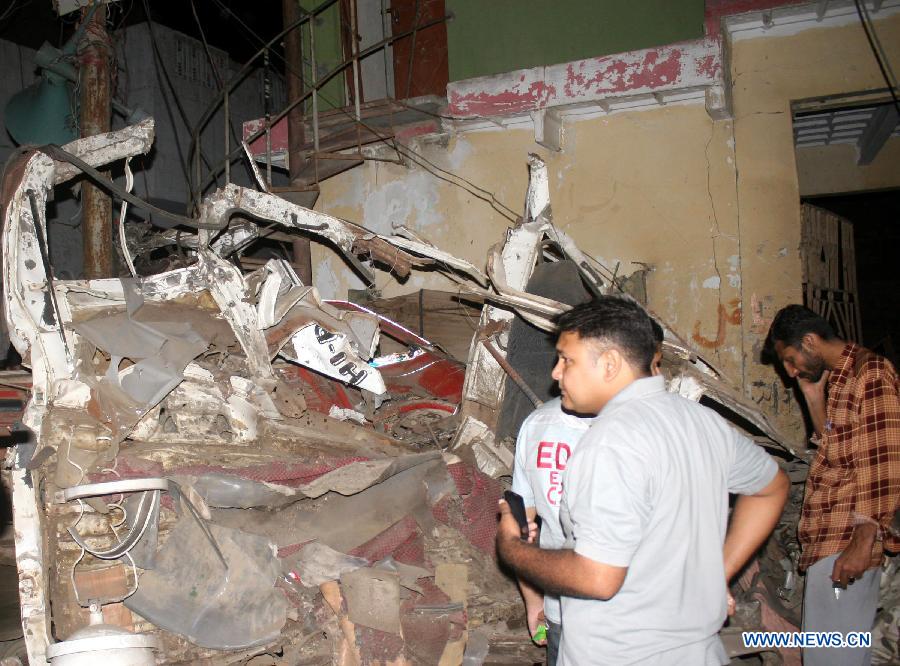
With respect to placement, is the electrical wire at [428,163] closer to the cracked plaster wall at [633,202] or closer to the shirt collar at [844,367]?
the cracked plaster wall at [633,202]

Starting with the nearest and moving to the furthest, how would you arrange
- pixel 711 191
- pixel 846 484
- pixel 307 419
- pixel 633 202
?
pixel 846 484, pixel 307 419, pixel 711 191, pixel 633 202

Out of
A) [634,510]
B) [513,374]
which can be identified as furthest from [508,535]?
[513,374]

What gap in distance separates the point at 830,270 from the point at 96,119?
784 cm

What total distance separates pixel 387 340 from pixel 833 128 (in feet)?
22.0

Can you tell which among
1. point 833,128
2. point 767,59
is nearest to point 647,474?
point 767,59

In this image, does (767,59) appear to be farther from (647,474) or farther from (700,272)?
(647,474)

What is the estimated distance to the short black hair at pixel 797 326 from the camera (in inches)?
143

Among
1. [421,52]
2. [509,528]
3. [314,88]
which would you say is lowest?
[509,528]

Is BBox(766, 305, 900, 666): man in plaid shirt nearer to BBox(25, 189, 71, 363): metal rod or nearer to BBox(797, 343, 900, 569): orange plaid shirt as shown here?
BBox(797, 343, 900, 569): orange plaid shirt

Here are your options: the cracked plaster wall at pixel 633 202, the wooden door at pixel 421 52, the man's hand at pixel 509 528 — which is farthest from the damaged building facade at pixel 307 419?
the wooden door at pixel 421 52

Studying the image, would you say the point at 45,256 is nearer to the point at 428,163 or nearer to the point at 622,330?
the point at 622,330

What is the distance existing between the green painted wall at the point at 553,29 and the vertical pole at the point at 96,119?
13.5 feet

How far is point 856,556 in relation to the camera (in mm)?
3283

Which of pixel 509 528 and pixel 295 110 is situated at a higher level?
pixel 295 110
